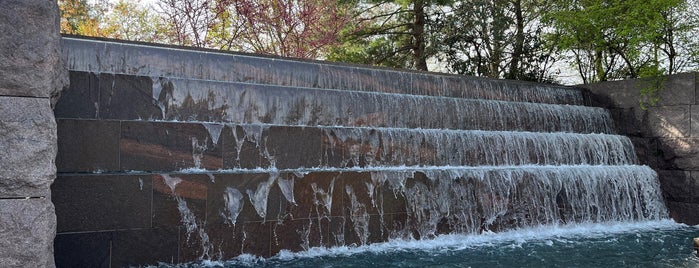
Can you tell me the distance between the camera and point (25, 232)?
338 centimetres

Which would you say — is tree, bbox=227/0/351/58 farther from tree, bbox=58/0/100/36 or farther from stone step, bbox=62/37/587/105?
tree, bbox=58/0/100/36

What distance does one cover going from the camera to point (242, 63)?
735cm

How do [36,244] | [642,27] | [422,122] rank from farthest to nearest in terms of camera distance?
[642,27]
[422,122]
[36,244]

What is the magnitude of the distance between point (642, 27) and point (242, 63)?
23.8 feet

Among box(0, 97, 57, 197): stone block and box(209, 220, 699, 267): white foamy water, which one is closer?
box(0, 97, 57, 197): stone block

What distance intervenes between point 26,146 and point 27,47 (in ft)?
1.94

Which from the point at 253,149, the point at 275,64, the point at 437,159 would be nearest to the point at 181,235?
the point at 253,149

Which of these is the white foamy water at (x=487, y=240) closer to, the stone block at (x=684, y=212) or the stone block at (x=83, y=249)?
the stone block at (x=684, y=212)

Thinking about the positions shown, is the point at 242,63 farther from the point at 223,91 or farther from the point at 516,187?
the point at 516,187

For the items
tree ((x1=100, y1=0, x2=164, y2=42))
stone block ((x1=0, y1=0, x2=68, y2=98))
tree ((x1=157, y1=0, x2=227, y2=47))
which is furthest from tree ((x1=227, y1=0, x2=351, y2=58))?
stone block ((x1=0, y1=0, x2=68, y2=98))

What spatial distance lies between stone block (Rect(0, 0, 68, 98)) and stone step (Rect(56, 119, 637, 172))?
1.87 metres

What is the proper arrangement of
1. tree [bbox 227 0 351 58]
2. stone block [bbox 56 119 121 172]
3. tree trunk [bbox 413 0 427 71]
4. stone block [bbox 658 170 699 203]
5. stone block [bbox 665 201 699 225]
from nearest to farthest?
stone block [bbox 56 119 121 172], stone block [bbox 665 201 699 225], stone block [bbox 658 170 699 203], tree [bbox 227 0 351 58], tree trunk [bbox 413 0 427 71]

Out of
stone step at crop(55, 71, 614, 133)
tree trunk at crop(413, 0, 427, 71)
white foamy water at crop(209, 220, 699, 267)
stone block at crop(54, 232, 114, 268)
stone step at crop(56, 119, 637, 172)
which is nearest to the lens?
stone block at crop(54, 232, 114, 268)

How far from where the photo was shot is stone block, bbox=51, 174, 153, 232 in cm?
514
